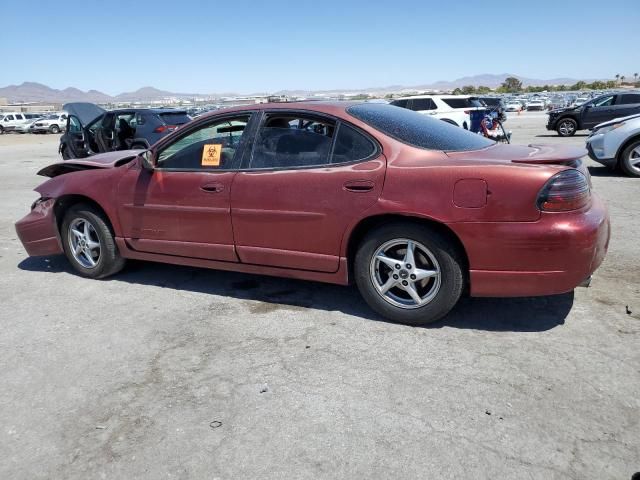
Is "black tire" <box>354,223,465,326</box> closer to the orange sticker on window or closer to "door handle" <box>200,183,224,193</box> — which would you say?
"door handle" <box>200,183,224,193</box>

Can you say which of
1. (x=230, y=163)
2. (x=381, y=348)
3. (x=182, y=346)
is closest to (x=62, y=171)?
(x=230, y=163)

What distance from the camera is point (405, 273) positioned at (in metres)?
3.66

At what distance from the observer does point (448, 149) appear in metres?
3.81

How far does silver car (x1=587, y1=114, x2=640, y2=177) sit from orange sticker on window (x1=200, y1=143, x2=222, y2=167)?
8019mm

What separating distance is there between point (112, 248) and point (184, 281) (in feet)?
2.39

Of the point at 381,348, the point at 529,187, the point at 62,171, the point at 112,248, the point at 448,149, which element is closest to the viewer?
the point at 529,187

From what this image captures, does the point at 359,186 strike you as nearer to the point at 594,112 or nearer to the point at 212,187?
the point at 212,187

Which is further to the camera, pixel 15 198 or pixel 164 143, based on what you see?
pixel 15 198

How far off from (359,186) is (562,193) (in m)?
1.29

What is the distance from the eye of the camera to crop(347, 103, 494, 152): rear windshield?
3822 mm

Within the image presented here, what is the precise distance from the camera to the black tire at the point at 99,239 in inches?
→ 194

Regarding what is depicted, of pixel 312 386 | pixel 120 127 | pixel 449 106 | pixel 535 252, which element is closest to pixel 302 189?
pixel 312 386

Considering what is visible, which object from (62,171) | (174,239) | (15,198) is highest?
(62,171)

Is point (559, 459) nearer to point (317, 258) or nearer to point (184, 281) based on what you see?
point (317, 258)
